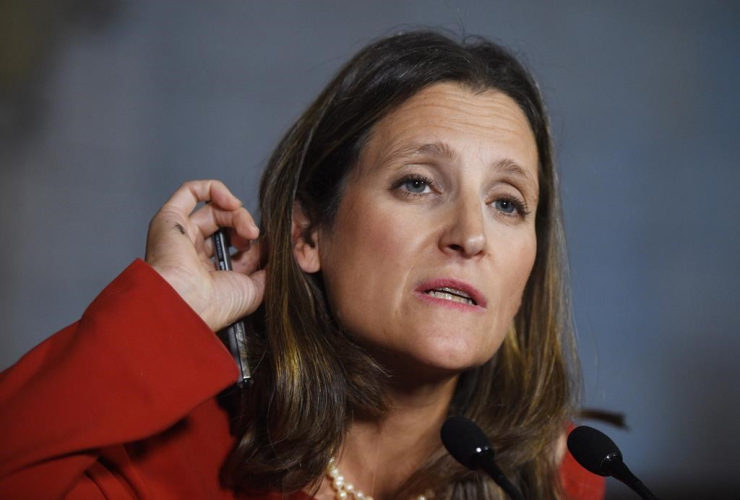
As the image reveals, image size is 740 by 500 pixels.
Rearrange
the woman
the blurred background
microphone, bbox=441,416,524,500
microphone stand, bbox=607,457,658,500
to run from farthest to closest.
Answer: the blurred background → the woman → microphone, bbox=441,416,524,500 → microphone stand, bbox=607,457,658,500

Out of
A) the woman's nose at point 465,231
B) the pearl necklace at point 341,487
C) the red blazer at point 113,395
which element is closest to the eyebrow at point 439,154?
the woman's nose at point 465,231

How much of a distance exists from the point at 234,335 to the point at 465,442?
0.62m

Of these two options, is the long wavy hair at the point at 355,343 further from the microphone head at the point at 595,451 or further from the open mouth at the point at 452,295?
the microphone head at the point at 595,451

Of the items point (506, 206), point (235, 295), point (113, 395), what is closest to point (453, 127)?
point (506, 206)

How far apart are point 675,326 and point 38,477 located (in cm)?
226

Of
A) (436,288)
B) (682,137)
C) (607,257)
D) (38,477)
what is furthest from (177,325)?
(682,137)

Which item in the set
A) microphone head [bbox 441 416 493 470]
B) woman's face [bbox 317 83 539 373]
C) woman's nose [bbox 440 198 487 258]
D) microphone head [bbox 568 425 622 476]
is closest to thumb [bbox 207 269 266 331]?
woman's face [bbox 317 83 539 373]

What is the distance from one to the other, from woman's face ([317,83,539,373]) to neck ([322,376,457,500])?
13 cm

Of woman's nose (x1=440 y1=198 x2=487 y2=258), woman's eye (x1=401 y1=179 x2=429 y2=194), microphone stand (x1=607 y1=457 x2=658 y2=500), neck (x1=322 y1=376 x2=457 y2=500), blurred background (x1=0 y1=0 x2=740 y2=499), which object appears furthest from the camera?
blurred background (x1=0 y1=0 x2=740 y2=499)

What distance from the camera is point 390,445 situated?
5.62ft

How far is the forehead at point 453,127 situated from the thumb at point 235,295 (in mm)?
340

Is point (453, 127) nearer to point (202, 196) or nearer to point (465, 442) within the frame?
point (202, 196)

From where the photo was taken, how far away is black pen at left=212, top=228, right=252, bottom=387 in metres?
1.62

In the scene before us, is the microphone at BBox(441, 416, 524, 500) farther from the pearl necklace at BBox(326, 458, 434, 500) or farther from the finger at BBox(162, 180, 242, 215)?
the finger at BBox(162, 180, 242, 215)
